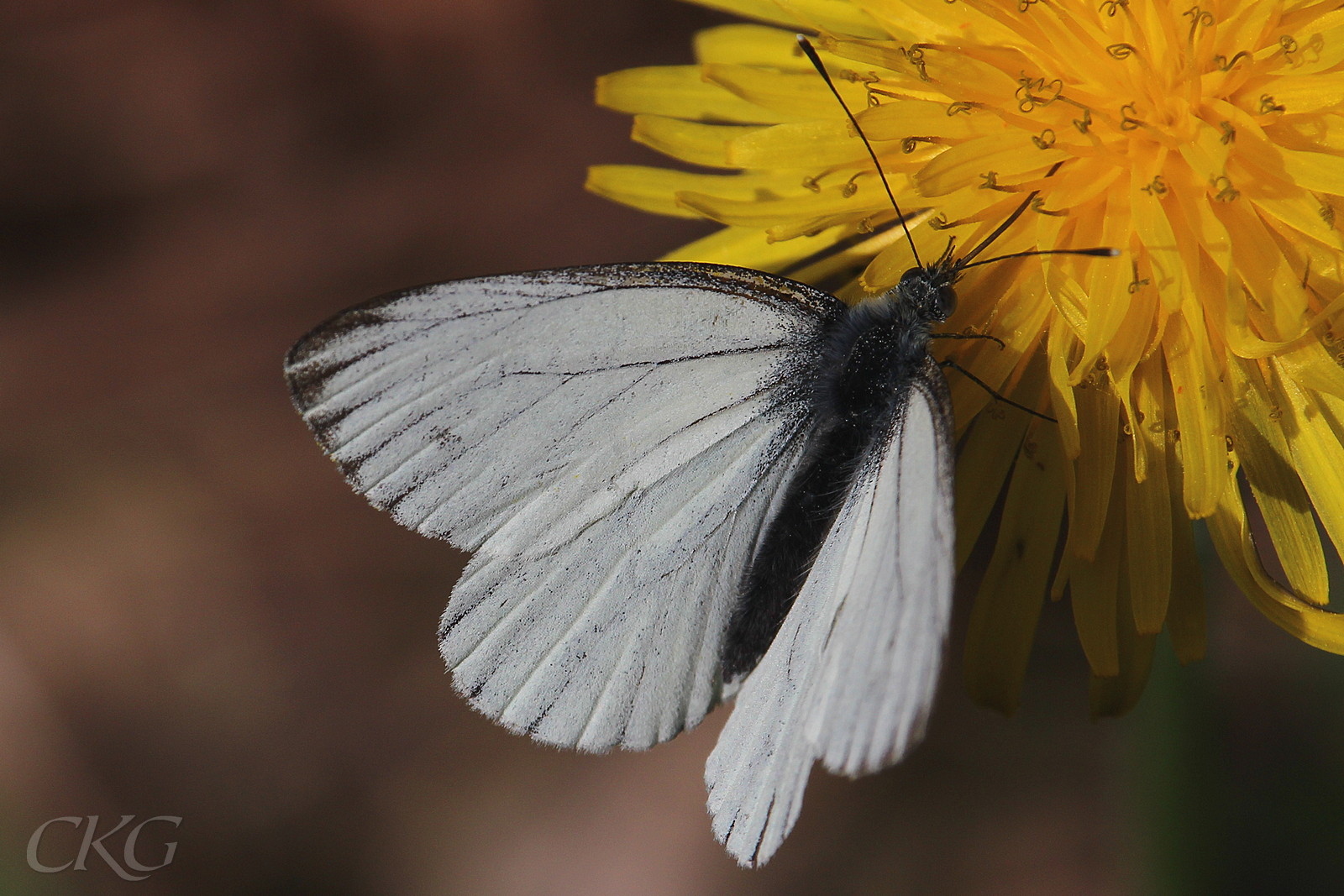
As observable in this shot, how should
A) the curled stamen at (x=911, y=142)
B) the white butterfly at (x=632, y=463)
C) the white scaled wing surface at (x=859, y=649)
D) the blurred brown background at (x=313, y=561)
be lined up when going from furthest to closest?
the blurred brown background at (x=313, y=561) < the curled stamen at (x=911, y=142) < the white butterfly at (x=632, y=463) < the white scaled wing surface at (x=859, y=649)

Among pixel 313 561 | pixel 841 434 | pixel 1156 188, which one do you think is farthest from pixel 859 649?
pixel 313 561

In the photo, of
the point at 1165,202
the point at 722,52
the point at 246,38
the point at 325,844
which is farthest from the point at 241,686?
the point at 1165,202

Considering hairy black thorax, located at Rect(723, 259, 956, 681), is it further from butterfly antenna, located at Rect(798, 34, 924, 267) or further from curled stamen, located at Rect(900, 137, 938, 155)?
curled stamen, located at Rect(900, 137, 938, 155)

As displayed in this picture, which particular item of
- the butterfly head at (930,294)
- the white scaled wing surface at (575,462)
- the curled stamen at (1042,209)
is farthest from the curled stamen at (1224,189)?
the white scaled wing surface at (575,462)

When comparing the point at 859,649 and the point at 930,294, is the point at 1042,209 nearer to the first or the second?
the point at 930,294

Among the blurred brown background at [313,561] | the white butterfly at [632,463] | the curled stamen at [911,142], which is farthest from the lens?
the blurred brown background at [313,561]

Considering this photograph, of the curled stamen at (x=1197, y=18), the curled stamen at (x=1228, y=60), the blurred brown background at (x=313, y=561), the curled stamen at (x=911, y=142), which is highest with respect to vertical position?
the curled stamen at (x=1197, y=18)

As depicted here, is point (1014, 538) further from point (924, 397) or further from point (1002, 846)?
point (1002, 846)

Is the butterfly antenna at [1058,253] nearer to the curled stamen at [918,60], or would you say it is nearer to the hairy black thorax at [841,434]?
the hairy black thorax at [841,434]
